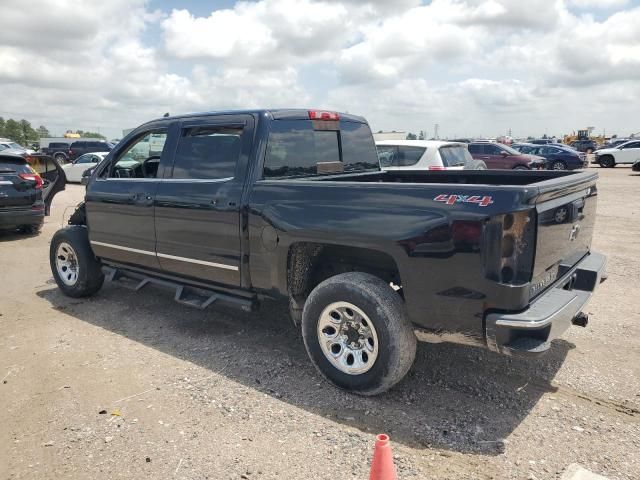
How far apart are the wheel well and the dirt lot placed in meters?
0.65

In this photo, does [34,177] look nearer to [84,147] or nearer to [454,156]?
[454,156]

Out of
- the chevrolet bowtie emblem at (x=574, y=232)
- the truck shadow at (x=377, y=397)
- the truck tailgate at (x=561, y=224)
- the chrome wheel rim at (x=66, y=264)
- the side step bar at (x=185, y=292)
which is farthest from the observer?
the chrome wheel rim at (x=66, y=264)

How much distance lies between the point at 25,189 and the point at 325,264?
24.7ft

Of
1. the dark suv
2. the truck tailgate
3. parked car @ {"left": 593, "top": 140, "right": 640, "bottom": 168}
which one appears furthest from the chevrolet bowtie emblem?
the dark suv

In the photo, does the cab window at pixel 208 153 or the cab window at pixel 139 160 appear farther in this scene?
the cab window at pixel 139 160

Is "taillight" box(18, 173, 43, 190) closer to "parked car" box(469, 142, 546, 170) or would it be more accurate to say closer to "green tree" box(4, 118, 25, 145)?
"parked car" box(469, 142, 546, 170)

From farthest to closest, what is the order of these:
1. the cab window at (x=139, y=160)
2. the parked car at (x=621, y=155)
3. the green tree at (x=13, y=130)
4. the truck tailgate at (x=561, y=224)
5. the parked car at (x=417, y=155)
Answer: the green tree at (x=13, y=130)
the parked car at (x=621, y=155)
the parked car at (x=417, y=155)
the cab window at (x=139, y=160)
the truck tailgate at (x=561, y=224)

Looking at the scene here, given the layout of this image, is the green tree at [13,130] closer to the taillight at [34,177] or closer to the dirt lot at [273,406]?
the taillight at [34,177]

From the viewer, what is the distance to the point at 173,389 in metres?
3.65

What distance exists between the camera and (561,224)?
3.35 metres

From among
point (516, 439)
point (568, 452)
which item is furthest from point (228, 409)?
point (568, 452)

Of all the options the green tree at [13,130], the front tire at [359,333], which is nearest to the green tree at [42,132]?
the green tree at [13,130]

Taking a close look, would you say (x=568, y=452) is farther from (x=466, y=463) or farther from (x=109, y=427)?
(x=109, y=427)

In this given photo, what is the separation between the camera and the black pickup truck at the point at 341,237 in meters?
2.95
